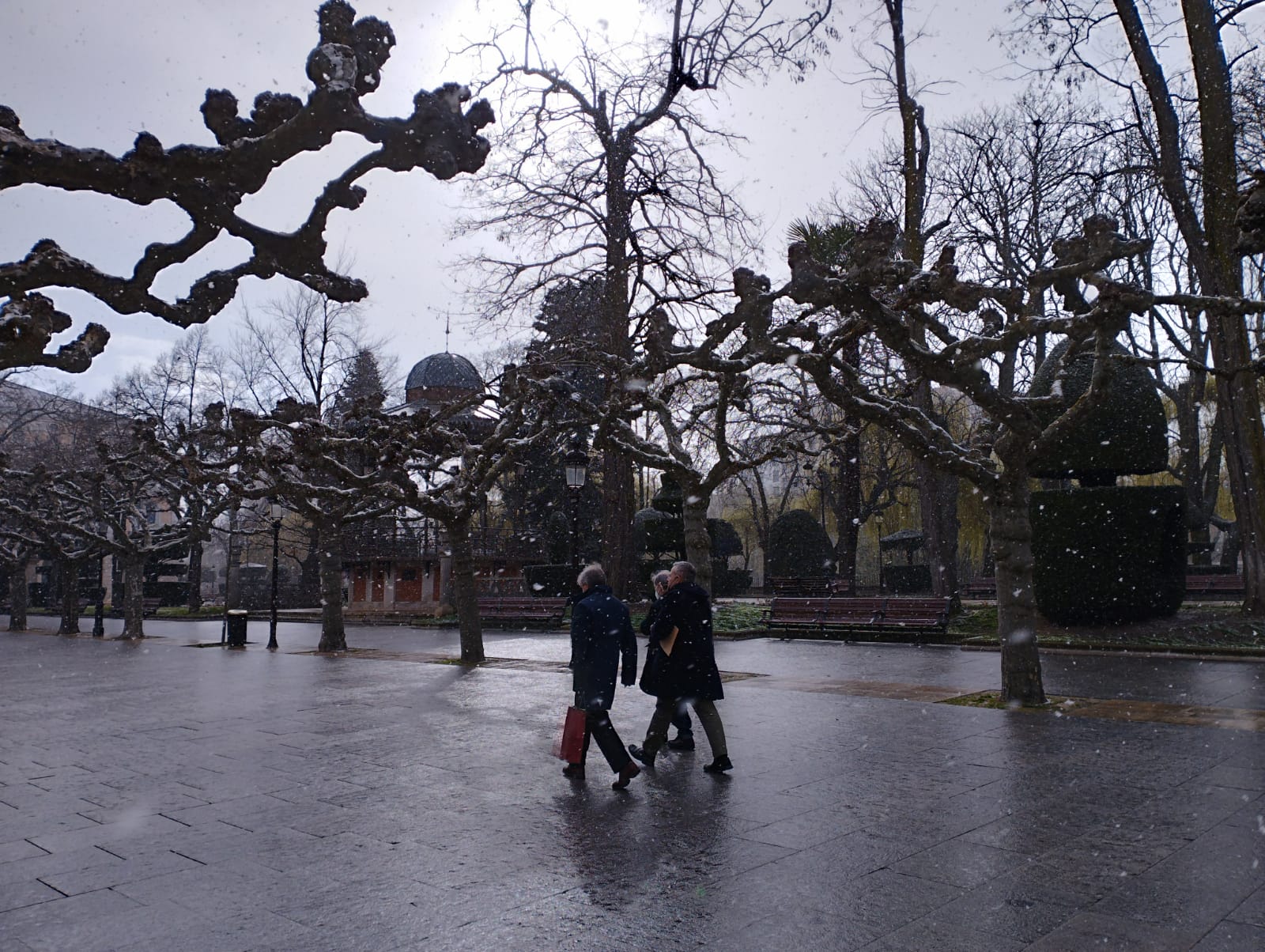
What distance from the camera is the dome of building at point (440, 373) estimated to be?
50.0m

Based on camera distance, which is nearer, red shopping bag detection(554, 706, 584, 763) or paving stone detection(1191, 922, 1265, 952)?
paving stone detection(1191, 922, 1265, 952)

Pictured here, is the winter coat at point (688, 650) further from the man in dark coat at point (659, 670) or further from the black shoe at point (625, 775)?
the black shoe at point (625, 775)

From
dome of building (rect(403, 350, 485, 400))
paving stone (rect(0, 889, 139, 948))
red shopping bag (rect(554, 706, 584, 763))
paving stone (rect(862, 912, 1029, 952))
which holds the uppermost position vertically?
dome of building (rect(403, 350, 485, 400))

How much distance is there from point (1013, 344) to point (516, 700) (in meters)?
7.21

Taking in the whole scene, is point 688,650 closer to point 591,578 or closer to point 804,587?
point 591,578

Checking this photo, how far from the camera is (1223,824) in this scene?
5684 millimetres

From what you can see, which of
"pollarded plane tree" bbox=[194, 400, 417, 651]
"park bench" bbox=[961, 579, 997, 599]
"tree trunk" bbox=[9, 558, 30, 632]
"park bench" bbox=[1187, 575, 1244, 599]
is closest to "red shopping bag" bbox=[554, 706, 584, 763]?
"pollarded plane tree" bbox=[194, 400, 417, 651]

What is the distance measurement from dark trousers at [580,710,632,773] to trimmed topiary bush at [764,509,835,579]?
1267 inches

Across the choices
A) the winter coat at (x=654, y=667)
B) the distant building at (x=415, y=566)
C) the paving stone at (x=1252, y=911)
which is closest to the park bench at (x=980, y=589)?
the distant building at (x=415, y=566)

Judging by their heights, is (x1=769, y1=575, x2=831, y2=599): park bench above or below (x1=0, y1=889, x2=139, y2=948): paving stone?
above

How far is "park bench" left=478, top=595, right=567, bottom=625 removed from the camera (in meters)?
25.6

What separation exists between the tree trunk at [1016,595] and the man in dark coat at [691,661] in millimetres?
4430

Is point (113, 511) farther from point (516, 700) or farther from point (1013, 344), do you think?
point (1013, 344)

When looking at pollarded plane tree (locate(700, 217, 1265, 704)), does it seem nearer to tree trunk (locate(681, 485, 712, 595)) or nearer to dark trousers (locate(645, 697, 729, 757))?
dark trousers (locate(645, 697, 729, 757))
